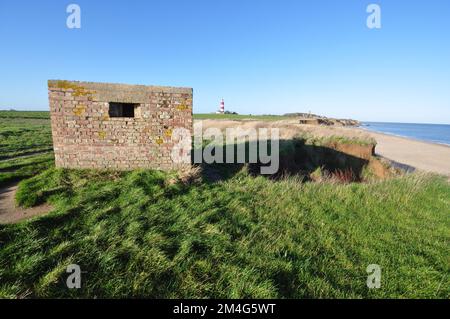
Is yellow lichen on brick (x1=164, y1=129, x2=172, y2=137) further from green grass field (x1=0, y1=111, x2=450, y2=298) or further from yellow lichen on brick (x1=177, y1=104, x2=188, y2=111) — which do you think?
green grass field (x1=0, y1=111, x2=450, y2=298)

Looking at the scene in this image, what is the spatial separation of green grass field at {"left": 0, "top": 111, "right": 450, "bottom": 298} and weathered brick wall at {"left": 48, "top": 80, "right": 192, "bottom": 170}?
522 mm

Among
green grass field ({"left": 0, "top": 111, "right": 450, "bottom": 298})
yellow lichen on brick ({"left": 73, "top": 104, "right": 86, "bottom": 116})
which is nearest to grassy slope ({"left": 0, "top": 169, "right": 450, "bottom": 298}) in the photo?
green grass field ({"left": 0, "top": 111, "right": 450, "bottom": 298})

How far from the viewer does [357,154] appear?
14.0 metres

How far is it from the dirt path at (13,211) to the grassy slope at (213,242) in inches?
9.1

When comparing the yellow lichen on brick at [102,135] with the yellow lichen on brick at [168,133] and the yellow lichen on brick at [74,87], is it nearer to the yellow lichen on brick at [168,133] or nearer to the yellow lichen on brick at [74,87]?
the yellow lichen on brick at [74,87]

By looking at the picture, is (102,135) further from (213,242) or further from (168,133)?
(213,242)

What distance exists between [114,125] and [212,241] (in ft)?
14.6

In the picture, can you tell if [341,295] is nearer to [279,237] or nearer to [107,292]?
[279,237]

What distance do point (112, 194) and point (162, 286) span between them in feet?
9.69

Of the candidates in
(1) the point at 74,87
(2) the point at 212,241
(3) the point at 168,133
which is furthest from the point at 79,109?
(2) the point at 212,241
